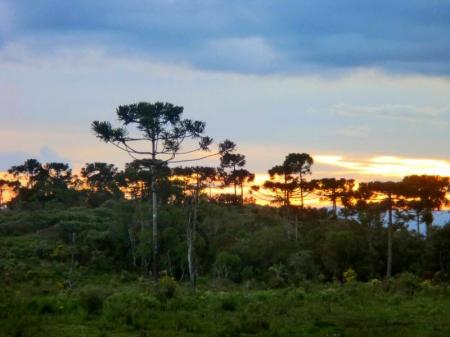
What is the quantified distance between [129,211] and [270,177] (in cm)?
982

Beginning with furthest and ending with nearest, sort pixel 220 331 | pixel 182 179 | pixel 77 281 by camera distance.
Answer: pixel 182 179 → pixel 77 281 → pixel 220 331

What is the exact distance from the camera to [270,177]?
138 feet

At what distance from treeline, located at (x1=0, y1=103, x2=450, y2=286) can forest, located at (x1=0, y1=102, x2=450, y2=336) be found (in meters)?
0.09

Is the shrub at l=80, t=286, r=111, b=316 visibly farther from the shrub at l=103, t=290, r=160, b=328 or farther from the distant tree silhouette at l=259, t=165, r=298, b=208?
the distant tree silhouette at l=259, t=165, r=298, b=208

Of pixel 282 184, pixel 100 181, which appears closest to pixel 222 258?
pixel 282 184

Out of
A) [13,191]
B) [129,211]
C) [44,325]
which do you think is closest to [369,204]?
[129,211]

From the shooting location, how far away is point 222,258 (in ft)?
111

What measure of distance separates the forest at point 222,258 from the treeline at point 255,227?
9cm

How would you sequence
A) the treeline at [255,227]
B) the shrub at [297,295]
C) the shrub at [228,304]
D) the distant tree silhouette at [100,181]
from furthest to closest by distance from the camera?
the distant tree silhouette at [100,181], the treeline at [255,227], the shrub at [297,295], the shrub at [228,304]

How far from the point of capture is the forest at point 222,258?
575 inches

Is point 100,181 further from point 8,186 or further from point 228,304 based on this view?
point 228,304

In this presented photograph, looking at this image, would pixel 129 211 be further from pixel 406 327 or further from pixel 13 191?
pixel 13 191

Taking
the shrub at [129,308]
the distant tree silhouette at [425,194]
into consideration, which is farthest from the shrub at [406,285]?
the distant tree silhouette at [425,194]

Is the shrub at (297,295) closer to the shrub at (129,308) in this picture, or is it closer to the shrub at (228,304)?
the shrub at (228,304)
